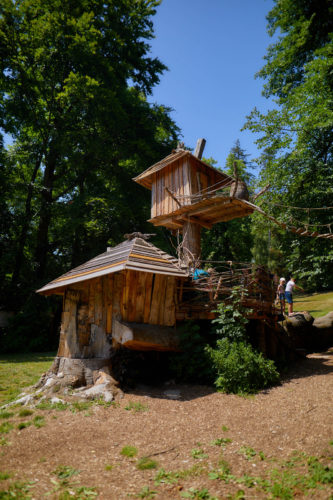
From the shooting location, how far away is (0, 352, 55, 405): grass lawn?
850cm

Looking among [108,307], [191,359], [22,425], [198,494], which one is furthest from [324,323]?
[22,425]

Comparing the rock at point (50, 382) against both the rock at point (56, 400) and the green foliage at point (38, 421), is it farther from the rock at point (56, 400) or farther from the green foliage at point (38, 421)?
the green foliage at point (38, 421)

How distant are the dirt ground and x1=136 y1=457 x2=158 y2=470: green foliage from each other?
78mm

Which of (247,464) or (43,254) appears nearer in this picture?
(247,464)

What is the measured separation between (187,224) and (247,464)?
28.8ft

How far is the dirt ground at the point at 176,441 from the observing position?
3.94m

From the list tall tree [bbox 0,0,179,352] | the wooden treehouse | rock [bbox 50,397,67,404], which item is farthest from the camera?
tall tree [bbox 0,0,179,352]

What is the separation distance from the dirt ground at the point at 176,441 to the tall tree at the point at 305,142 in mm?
7773

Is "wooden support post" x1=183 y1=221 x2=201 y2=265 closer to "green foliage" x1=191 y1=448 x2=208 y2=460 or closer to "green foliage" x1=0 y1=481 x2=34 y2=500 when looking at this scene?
"green foliage" x1=191 y1=448 x2=208 y2=460

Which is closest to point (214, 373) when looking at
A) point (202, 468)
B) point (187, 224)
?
point (202, 468)

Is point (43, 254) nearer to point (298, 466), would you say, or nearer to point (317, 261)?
point (317, 261)

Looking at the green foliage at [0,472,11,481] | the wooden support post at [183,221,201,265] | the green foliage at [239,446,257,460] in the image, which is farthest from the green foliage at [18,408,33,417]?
the wooden support post at [183,221,201,265]

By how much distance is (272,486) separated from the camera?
3.73m

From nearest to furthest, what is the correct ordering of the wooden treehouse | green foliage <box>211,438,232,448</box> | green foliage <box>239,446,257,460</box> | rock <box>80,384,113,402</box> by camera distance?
green foliage <box>239,446,257,460</box> < green foliage <box>211,438,232,448</box> < rock <box>80,384,113,402</box> < the wooden treehouse
